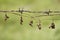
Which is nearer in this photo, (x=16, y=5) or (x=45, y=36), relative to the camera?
(x=45, y=36)

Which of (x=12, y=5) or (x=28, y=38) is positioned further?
(x=12, y=5)

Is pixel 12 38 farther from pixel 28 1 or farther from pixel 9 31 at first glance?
pixel 28 1

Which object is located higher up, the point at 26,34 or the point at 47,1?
the point at 47,1

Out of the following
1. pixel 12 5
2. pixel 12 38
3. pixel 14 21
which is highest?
pixel 12 5

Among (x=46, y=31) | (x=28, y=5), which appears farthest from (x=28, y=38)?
(x=28, y=5)

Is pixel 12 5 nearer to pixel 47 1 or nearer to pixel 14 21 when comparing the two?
pixel 14 21

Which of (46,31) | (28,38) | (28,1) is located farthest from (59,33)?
(28,1)
